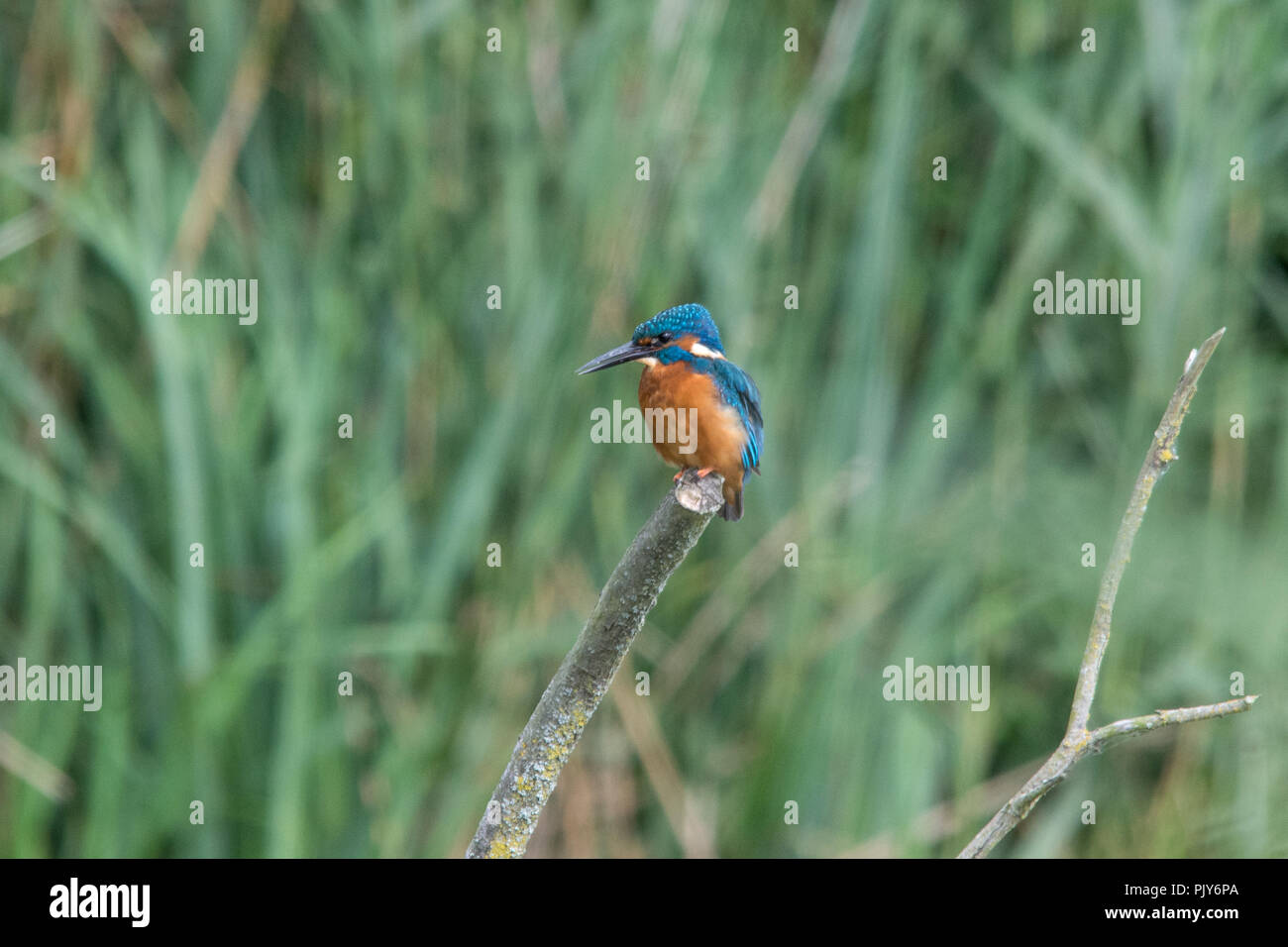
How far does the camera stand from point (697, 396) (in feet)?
4.84

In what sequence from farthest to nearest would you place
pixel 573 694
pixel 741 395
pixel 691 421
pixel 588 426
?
1. pixel 588 426
2. pixel 741 395
3. pixel 691 421
4. pixel 573 694

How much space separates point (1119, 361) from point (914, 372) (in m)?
0.41

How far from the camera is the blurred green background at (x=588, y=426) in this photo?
2.33m

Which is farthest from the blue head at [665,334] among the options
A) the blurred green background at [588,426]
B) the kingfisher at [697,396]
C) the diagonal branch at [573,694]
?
the diagonal branch at [573,694]

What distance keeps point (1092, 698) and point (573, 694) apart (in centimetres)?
29

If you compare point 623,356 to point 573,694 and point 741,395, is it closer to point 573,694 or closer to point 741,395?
point 741,395

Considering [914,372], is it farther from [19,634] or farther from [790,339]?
[19,634]

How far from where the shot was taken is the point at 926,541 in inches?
97.1

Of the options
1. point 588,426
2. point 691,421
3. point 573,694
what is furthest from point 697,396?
point 588,426

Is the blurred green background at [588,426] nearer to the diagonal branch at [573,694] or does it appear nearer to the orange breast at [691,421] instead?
the orange breast at [691,421]

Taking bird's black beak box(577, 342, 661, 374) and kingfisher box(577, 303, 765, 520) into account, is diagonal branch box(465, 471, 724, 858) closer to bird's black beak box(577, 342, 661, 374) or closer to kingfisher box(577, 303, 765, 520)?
kingfisher box(577, 303, 765, 520)

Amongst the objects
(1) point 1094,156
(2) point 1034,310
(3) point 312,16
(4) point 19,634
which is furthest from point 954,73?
(4) point 19,634

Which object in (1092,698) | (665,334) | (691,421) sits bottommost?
A: (1092,698)

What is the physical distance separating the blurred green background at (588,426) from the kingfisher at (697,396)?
2.36 feet
